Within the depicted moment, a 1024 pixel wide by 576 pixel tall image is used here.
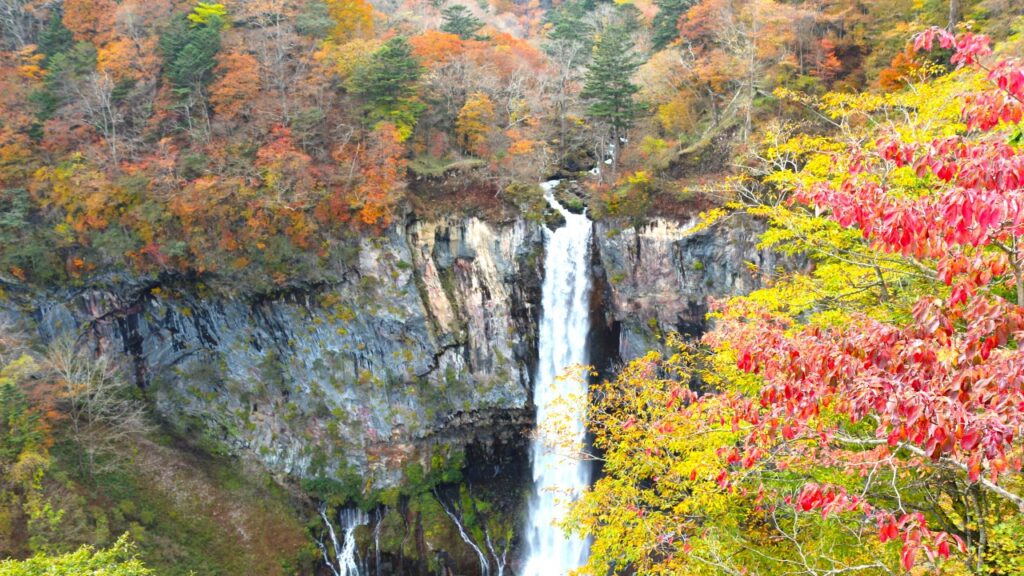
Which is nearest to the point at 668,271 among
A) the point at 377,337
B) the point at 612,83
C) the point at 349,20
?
the point at 612,83

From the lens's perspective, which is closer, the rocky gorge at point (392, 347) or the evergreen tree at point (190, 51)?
the rocky gorge at point (392, 347)

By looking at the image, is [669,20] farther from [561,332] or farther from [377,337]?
[377,337]

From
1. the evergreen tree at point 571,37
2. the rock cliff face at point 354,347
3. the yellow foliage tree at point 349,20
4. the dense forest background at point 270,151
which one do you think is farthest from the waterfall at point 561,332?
the yellow foliage tree at point 349,20

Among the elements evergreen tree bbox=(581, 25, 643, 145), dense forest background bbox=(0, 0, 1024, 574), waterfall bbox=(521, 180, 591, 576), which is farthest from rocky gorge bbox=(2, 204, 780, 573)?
evergreen tree bbox=(581, 25, 643, 145)

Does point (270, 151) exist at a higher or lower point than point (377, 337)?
higher

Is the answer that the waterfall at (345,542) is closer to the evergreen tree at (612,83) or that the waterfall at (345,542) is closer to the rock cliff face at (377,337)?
the rock cliff face at (377,337)

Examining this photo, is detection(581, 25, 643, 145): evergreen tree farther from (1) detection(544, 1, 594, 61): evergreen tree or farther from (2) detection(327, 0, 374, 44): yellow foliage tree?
(2) detection(327, 0, 374, 44): yellow foliage tree
